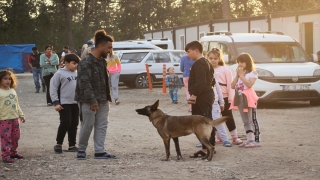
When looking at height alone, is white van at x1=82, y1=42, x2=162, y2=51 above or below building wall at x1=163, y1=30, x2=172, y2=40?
below

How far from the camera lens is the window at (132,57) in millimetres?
26844

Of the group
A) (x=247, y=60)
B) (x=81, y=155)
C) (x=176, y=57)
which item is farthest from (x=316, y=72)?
(x=176, y=57)

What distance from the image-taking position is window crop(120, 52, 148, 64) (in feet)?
88.1

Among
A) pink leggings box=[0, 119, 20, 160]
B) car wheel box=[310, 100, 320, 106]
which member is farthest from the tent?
pink leggings box=[0, 119, 20, 160]

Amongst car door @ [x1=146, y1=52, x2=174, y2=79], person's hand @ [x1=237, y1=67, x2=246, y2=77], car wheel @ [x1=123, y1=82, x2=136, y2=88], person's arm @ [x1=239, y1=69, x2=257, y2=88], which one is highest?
person's hand @ [x1=237, y1=67, x2=246, y2=77]

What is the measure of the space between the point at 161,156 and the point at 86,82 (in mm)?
1598

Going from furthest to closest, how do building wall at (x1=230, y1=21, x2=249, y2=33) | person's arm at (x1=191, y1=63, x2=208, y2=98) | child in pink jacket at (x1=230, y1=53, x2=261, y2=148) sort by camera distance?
building wall at (x1=230, y1=21, x2=249, y2=33) → child in pink jacket at (x1=230, y1=53, x2=261, y2=148) → person's arm at (x1=191, y1=63, x2=208, y2=98)

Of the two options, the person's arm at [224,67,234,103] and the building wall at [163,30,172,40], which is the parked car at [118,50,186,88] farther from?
the building wall at [163,30,172,40]

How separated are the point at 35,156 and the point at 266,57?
30.8ft

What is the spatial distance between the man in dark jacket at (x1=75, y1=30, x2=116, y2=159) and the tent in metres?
40.1

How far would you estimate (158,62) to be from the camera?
89.6ft

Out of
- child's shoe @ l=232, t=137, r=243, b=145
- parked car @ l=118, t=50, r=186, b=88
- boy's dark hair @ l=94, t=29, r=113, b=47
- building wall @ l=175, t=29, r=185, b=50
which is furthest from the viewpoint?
building wall @ l=175, t=29, r=185, b=50

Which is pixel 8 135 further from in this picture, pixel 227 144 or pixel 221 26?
pixel 221 26

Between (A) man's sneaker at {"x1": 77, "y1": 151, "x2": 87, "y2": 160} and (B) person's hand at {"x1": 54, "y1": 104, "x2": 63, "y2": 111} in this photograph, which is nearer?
(A) man's sneaker at {"x1": 77, "y1": 151, "x2": 87, "y2": 160}
